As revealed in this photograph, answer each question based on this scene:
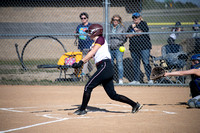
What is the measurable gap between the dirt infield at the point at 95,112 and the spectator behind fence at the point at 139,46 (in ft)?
2.38

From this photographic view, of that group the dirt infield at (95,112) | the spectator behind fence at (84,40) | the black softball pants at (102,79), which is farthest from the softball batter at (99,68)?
the spectator behind fence at (84,40)

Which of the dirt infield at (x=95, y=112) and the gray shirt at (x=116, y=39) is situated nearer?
the dirt infield at (x=95, y=112)

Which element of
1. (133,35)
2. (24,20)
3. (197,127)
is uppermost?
(24,20)

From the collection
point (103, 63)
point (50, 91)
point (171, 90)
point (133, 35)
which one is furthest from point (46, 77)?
point (103, 63)

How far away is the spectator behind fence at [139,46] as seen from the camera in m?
9.86

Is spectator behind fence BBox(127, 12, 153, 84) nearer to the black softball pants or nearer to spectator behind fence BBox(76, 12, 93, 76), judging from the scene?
spectator behind fence BBox(76, 12, 93, 76)

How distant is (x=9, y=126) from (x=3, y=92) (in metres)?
4.41

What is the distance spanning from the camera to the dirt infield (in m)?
4.70

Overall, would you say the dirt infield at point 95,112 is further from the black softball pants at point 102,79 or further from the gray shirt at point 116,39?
the gray shirt at point 116,39

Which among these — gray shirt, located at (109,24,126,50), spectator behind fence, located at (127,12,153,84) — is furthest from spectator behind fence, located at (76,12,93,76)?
spectator behind fence, located at (127,12,153,84)

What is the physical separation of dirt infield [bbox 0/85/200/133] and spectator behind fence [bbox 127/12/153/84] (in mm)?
726

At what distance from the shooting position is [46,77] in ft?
38.1

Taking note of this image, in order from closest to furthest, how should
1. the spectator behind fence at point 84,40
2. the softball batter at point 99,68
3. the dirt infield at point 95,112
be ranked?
the dirt infield at point 95,112 < the softball batter at point 99,68 < the spectator behind fence at point 84,40

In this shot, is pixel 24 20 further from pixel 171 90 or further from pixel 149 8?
pixel 149 8
